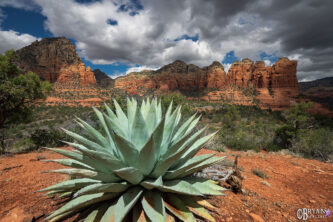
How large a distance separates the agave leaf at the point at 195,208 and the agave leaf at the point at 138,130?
2.47 ft

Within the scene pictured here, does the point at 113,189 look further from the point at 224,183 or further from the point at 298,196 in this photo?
the point at 298,196

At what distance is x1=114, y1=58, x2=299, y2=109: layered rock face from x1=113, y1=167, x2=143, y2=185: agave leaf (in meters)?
74.4

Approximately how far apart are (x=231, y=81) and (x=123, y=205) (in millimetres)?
96108

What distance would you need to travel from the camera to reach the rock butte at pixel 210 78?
69.8 metres

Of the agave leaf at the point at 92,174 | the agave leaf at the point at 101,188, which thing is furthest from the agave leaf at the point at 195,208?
the agave leaf at the point at 92,174

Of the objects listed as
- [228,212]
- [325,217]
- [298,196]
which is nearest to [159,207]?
[228,212]

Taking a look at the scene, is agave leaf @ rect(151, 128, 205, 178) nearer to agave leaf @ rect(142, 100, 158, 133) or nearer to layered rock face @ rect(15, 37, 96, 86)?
agave leaf @ rect(142, 100, 158, 133)

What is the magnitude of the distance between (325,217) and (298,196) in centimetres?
51

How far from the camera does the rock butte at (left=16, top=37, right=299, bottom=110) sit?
229 ft

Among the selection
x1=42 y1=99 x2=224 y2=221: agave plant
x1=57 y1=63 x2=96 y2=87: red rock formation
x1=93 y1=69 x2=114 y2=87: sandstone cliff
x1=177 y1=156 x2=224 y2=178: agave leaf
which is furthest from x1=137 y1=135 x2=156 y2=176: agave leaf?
x1=93 y1=69 x2=114 y2=87: sandstone cliff

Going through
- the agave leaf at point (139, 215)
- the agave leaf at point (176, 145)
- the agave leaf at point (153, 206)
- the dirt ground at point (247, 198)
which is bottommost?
the dirt ground at point (247, 198)

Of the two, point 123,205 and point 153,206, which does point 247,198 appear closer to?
point 153,206

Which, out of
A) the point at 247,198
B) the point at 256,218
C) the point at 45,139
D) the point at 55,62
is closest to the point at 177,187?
the point at 256,218

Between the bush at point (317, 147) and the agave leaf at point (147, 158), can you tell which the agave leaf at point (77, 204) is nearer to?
the agave leaf at point (147, 158)
